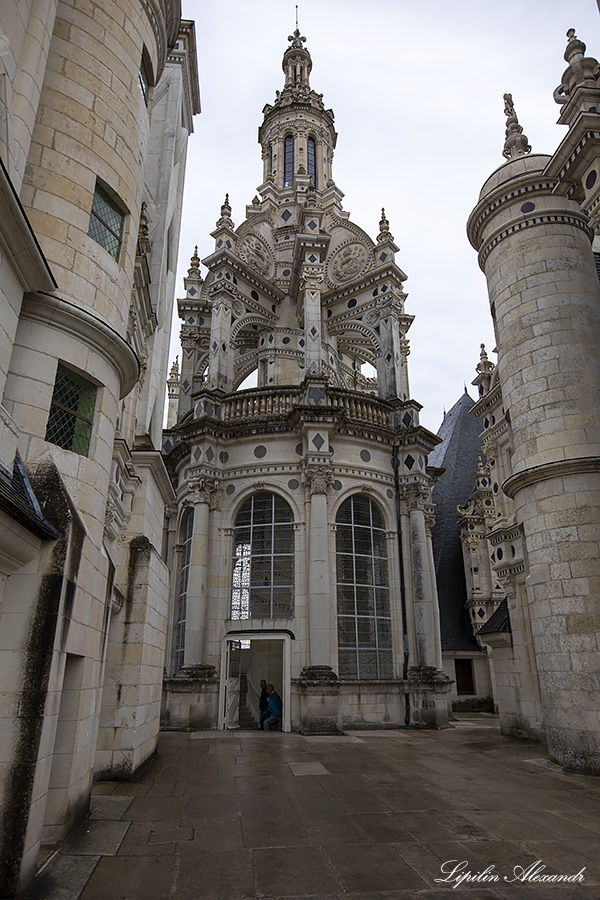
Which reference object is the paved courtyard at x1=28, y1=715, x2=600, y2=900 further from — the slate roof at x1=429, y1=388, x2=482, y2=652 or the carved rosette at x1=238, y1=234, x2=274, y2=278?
the carved rosette at x1=238, y1=234, x2=274, y2=278

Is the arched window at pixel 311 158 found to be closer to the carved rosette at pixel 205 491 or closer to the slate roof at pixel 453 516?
the slate roof at pixel 453 516

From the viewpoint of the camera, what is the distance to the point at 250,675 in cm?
2003

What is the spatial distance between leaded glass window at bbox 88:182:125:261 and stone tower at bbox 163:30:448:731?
10.0 m

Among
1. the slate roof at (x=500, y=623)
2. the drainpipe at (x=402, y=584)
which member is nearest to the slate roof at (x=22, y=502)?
the slate roof at (x=500, y=623)

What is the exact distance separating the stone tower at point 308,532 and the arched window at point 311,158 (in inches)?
343

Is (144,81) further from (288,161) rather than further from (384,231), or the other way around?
(288,161)

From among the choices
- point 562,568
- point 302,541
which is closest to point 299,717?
point 302,541

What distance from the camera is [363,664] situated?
17016 mm

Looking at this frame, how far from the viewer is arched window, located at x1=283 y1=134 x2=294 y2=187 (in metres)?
29.7

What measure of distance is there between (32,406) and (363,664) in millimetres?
13454

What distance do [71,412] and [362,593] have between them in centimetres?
1263

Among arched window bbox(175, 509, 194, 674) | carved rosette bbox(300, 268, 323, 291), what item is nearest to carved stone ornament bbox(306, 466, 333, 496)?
arched window bbox(175, 509, 194, 674)

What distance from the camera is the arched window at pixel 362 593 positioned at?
55.9 ft

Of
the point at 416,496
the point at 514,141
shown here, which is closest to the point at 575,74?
the point at 514,141
